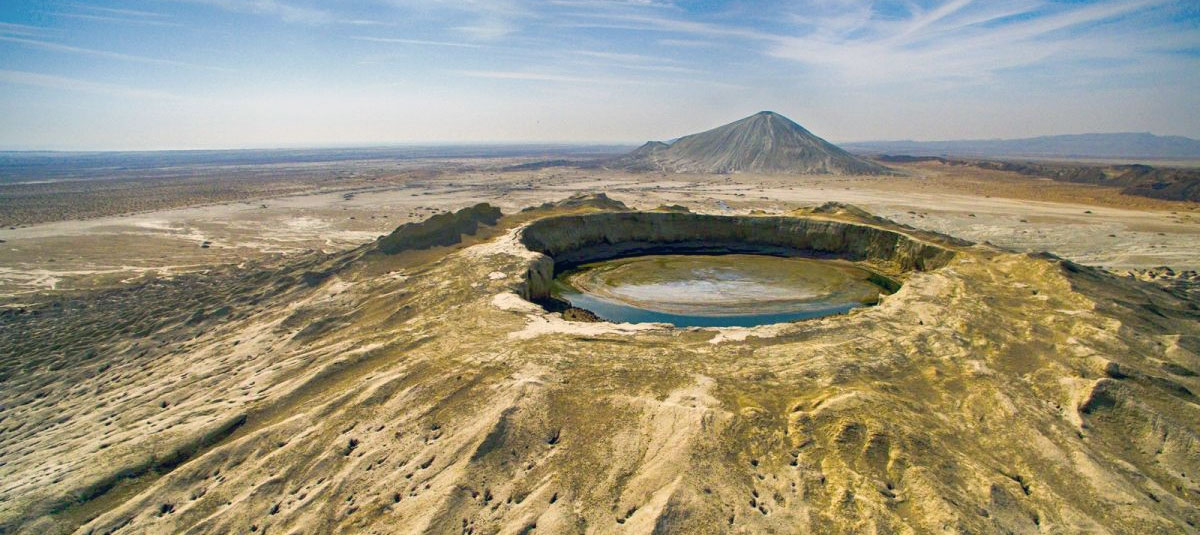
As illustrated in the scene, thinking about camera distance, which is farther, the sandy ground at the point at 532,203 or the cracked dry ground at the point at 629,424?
the sandy ground at the point at 532,203

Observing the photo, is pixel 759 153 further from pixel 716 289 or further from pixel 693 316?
pixel 693 316

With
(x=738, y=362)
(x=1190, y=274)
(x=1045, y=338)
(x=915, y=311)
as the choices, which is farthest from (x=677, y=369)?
(x=1190, y=274)

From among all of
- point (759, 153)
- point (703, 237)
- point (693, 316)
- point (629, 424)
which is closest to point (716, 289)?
point (693, 316)

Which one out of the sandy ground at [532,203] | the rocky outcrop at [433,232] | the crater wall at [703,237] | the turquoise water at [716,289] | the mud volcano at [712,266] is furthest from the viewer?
the sandy ground at [532,203]

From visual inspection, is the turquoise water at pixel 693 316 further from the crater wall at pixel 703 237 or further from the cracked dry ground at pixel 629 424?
the crater wall at pixel 703 237

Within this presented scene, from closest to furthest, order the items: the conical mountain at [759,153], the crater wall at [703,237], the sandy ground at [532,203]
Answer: the crater wall at [703,237], the sandy ground at [532,203], the conical mountain at [759,153]

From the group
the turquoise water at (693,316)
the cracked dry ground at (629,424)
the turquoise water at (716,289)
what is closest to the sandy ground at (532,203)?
the turquoise water at (716,289)
